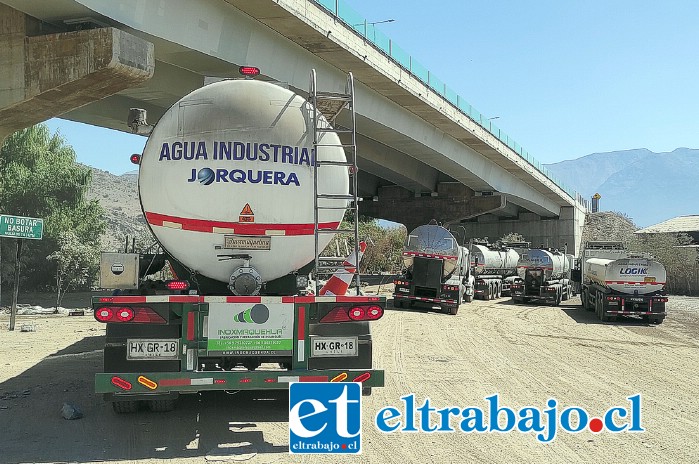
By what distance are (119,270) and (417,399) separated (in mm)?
4054

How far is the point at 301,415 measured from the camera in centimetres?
632

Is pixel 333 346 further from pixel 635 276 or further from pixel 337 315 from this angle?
pixel 635 276

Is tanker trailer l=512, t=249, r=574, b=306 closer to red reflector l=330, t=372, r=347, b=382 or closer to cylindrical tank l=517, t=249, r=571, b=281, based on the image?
cylindrical tank l=517, t=249, r=571, b=281

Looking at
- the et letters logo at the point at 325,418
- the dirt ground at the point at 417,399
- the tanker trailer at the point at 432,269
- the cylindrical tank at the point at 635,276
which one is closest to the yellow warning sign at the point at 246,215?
the et letters logo at the point at 325,418

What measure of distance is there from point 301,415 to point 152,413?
91.8 inches

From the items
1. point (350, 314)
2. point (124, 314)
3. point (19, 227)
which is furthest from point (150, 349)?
point (19, 227)

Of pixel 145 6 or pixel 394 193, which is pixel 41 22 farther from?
pixel 394 193

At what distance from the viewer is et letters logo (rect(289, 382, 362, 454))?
6.16m

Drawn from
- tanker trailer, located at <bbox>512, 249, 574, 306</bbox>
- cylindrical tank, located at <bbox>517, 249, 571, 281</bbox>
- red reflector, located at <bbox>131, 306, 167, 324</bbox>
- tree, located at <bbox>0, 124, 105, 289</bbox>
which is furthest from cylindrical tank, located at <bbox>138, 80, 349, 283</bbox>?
cylindrical tank, located at <bbox>517, 249, 571, 281</bbox>

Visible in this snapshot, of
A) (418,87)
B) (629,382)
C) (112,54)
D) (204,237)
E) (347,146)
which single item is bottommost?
(629,382)

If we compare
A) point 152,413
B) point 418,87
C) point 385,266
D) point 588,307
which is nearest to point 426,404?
point 152,413

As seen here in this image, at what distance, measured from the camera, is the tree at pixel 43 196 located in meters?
27.7

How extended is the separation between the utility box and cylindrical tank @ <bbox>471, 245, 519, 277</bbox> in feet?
87.6

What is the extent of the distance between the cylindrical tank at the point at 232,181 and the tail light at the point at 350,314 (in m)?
0.79
